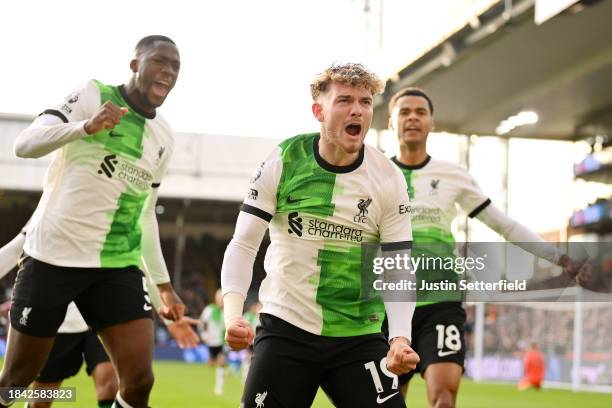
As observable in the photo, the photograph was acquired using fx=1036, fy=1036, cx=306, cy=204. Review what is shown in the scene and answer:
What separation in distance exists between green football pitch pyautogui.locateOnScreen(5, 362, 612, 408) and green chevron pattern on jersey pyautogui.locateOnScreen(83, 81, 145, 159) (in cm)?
766

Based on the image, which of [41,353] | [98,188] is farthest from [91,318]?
[98,188]

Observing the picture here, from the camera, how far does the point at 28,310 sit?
6.24 m

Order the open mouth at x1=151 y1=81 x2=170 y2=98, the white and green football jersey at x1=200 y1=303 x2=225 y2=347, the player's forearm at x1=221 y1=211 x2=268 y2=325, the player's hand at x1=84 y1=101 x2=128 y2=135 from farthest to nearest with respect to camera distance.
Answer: the white and green football jersey at x1=200 y1=303 x2=225 y2=347, the open mouth at x1=151 y1=81 x2=170 y2=98, the player's hand at x1=84 y1=101 x2=128 y2=135, the player's forearm at x1=221 y1=211 x2=268 y2=325

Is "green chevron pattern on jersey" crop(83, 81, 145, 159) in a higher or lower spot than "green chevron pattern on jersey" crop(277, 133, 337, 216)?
higher

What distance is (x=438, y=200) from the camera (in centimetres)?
783

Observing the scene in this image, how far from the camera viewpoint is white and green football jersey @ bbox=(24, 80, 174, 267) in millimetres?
6422

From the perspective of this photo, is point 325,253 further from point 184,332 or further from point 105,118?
point 184,332

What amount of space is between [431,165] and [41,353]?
3301 mm

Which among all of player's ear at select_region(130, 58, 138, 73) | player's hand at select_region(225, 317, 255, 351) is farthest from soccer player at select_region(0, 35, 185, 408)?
player's hand at select_region(225, 317, 255, 351)

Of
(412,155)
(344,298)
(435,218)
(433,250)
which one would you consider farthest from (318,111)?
(412,155)

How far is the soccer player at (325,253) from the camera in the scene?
502 cm

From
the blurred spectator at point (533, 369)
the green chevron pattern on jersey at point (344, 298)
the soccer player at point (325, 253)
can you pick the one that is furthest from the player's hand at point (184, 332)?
the blurred spectator at point (533, 369)

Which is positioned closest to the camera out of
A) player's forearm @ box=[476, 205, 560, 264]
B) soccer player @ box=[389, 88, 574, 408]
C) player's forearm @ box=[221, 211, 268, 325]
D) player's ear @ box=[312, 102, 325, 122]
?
player's forearm @ box=[221, 211, 268, 325]

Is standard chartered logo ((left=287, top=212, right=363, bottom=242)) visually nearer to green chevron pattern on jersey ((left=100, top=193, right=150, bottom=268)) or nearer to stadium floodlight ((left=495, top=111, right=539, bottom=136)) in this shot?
green chevron pattern on jersey ((left=100, top=193, right=150, bottom=268))
